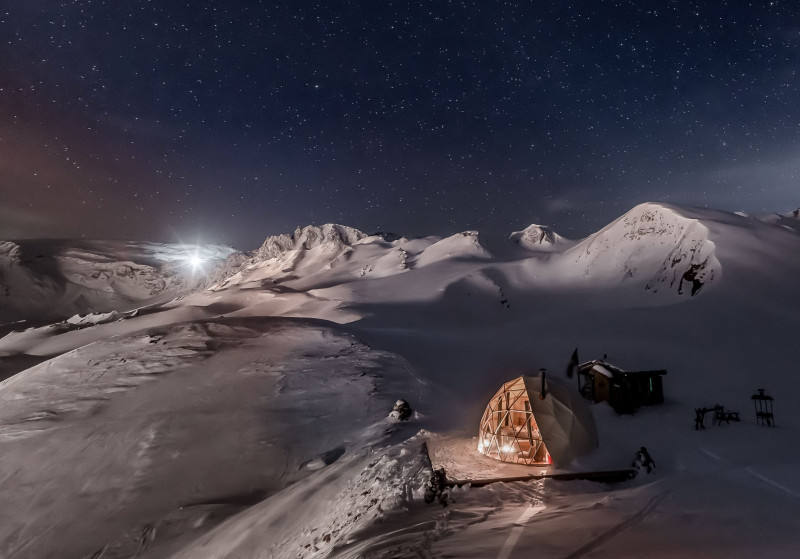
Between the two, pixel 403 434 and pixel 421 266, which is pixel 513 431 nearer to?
pixel 403 434

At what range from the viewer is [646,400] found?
62.3 ft

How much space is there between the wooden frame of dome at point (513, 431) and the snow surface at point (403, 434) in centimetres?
87

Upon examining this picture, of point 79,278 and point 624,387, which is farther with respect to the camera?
point 79,278

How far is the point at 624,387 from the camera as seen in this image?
18453mm

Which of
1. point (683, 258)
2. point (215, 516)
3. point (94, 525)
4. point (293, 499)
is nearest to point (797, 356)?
point (683, 258)

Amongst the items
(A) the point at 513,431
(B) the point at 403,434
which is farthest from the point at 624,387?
(B) the point at 403,434

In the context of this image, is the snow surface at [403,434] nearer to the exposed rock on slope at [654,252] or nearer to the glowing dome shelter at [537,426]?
the exposed rock on slope at [654,252]

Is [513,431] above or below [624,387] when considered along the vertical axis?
below

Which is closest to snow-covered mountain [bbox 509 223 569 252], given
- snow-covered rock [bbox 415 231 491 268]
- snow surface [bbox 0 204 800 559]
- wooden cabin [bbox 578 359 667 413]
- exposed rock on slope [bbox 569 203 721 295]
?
snow-covered rock [bbox 415 231 491 268]

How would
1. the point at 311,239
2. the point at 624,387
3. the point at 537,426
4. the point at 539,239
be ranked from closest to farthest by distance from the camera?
the point at 537,426 → the point at 624,387 → the point at 539,239 → the point at 311,239

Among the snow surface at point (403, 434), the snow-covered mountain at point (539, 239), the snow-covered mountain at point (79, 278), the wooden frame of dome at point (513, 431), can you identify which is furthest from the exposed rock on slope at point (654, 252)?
the snow-covered mountain at point (79, 278)

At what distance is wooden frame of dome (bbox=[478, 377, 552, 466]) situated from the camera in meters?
12.8

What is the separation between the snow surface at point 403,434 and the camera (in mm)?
8125

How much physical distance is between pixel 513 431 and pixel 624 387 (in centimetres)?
816
